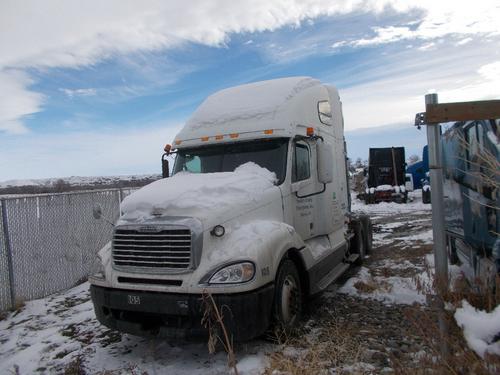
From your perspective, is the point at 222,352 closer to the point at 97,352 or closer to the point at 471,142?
the point at 97,352

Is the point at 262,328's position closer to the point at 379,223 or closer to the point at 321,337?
the point at 321,337

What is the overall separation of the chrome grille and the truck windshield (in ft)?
5.57

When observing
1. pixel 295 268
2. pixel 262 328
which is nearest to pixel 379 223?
pixel 295 268

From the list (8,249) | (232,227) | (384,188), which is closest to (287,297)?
(232,227)

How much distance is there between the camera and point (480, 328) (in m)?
2.67

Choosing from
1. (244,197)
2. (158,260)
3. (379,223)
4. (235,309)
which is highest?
(244,197)

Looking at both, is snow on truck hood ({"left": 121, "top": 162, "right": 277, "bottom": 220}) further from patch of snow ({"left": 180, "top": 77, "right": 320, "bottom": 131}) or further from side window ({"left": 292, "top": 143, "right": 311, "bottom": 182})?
patch of snow ({"left": 180, "top": 77, "right": 320, "bottom": 131})

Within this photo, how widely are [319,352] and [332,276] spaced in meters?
2.31

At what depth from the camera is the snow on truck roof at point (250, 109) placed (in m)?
5.72

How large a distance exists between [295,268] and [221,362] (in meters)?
1.41

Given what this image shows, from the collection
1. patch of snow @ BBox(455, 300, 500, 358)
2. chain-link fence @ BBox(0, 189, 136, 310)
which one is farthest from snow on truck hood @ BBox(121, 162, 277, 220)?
chain-link fence @ BBox(0, 189, 136, 310)

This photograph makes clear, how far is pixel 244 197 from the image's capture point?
474 cm

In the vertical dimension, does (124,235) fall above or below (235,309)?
above

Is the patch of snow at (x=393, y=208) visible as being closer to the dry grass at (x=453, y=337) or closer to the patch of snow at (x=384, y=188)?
the patch of snow at (x=384, y=188)
